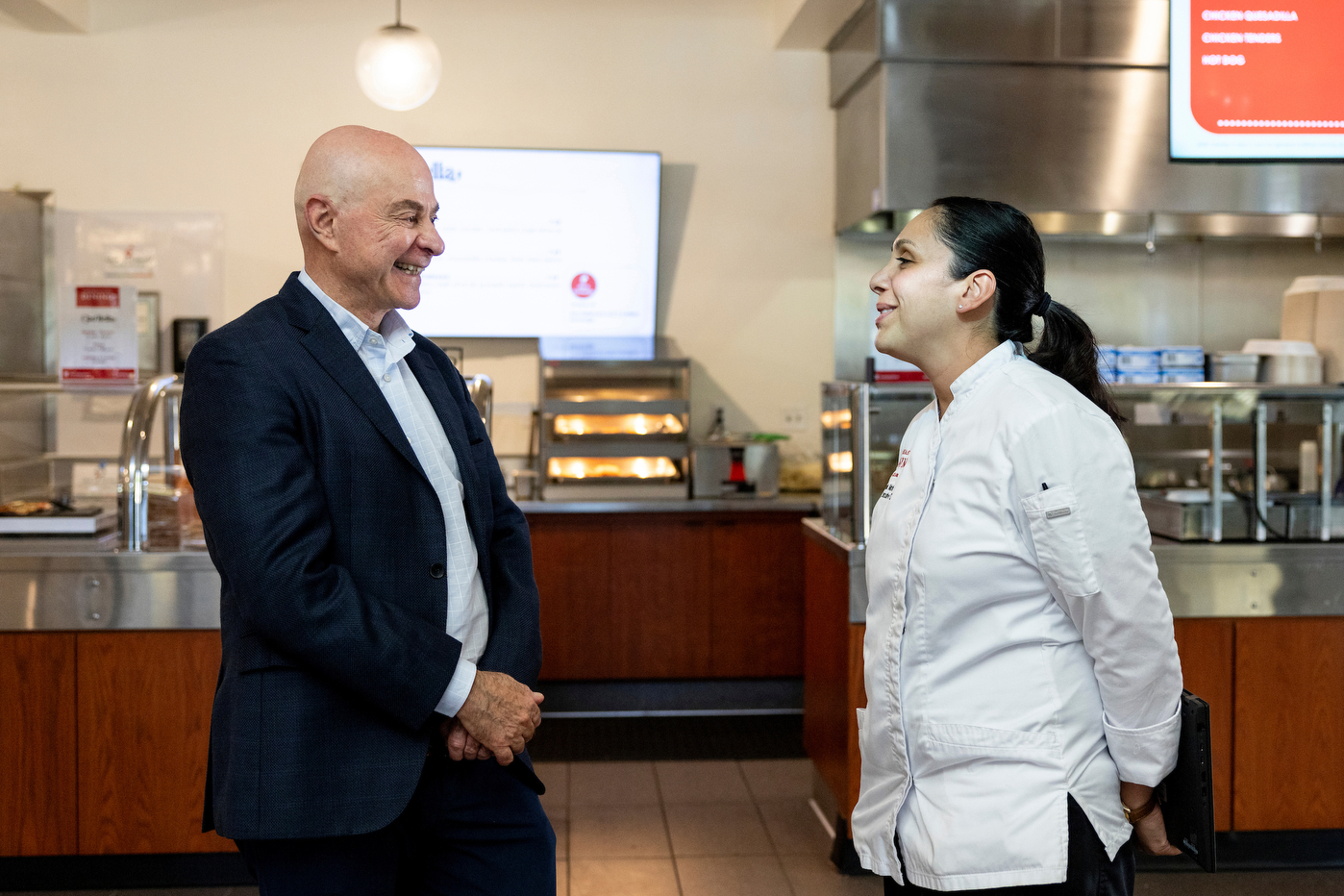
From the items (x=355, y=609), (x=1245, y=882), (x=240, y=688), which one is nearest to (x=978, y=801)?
(x=355, y=609)

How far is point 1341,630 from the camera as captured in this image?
3.09 m

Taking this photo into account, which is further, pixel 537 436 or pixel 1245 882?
pixel 537 436

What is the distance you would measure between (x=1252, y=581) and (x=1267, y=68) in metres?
1.74

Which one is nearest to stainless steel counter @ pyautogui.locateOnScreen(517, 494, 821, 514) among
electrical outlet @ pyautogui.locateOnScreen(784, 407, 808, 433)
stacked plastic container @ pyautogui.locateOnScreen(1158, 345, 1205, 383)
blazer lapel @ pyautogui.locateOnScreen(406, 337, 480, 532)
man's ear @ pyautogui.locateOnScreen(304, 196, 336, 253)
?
electrical outlet @ pyautogui.locateOnScreen(784, 407, 808, 433)

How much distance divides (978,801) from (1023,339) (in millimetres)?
668

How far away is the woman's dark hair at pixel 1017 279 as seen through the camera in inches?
61.7

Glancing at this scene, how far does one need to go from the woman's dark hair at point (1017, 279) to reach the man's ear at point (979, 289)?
14 mm

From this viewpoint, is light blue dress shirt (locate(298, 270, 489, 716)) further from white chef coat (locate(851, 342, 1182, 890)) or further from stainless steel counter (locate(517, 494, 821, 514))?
stainless steel counter (locate(517, 494, 821, 514))

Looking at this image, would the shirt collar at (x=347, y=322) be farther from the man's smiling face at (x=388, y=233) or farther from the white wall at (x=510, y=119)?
Answer: the white wall at (x=510, y=119)

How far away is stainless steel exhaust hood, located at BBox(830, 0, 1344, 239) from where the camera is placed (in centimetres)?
434

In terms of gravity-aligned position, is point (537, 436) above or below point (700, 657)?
above

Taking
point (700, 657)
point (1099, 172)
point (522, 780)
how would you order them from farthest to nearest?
point (700, 657), point (1099, 172), point (522, 780)

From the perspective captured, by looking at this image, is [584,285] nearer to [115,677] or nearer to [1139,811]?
[115,677]

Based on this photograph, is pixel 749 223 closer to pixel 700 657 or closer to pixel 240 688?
pixel 700 657
